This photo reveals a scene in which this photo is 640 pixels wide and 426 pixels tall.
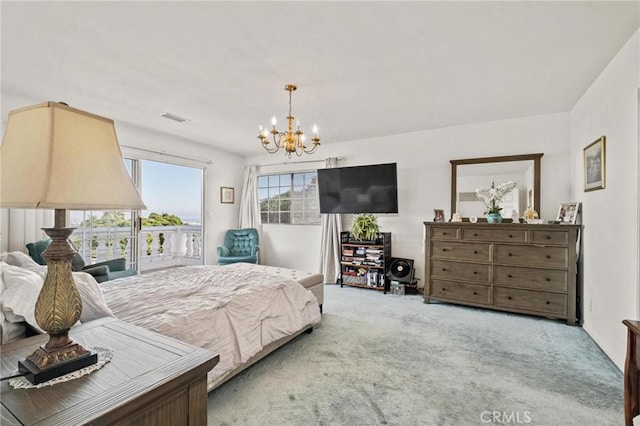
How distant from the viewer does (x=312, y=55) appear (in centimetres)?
238

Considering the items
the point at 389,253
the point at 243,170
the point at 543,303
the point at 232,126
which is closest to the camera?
the point at 543,303

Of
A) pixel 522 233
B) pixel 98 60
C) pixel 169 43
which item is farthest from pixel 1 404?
pixel 522 233

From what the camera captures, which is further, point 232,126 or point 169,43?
point 232,126

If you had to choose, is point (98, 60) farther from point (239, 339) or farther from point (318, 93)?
point (239, 339)

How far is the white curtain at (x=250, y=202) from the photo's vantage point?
19.8ft

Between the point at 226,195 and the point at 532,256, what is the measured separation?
500 centimetres

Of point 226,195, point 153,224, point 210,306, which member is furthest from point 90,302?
point 153,224

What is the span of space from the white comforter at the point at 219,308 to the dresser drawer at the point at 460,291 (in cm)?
187

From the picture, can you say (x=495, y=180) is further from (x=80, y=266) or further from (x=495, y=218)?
(x=80, y=266)

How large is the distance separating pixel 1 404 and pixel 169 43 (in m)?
2.29

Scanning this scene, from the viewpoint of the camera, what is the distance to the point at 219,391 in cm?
200

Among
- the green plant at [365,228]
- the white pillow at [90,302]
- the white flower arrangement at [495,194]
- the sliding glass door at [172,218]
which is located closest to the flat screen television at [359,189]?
the green plant at [365,228]

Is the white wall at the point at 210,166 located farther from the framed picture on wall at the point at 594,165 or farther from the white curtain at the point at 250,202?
the framed picture on wall at the point at 594,165

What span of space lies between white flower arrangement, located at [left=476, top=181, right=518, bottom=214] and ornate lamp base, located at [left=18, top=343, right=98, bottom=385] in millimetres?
4170
